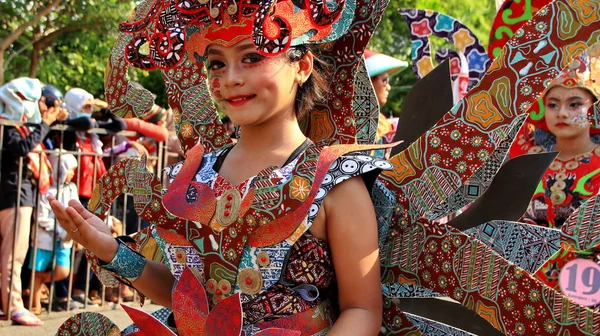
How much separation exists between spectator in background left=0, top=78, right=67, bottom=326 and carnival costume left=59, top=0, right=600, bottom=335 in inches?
124

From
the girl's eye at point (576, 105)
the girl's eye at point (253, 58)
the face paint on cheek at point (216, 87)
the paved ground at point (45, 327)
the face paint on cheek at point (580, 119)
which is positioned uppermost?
the girl's eye at point (253, 58)

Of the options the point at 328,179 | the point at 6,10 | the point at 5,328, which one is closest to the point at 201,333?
the point at 328,179

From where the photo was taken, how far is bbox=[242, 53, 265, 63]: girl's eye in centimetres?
206

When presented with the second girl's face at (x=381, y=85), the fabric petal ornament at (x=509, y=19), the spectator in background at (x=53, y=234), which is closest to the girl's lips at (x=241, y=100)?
the fabric petal ornament at (x=509, y=19)

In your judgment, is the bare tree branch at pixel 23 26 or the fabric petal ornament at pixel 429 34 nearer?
the fabric petal ornament at pixel 429 34

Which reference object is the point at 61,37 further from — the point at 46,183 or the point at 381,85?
the point at 381,85

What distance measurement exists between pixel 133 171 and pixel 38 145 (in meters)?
3.21

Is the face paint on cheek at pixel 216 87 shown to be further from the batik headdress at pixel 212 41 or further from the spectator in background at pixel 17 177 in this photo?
the spectator in background at pixel 17 177

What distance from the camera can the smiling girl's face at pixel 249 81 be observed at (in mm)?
2061

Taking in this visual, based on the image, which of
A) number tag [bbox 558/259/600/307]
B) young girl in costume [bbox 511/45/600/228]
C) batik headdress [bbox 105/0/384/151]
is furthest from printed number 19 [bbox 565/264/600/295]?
batik headdress [bbox 105/0/384/151]

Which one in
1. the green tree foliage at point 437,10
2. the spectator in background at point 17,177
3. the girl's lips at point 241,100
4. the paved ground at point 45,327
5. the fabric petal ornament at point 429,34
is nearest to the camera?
the girl's lips at point 241,100

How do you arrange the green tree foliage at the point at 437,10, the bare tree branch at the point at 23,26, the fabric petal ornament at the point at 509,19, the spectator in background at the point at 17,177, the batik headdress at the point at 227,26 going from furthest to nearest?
the green tree foliage at the point at 437,10 → the bare tree branch at the point at 23,26 → the spectator in background at the point at 17,177 → the fabric petal ornament at the point at 509,19 → the batik headdress at the point at 227,26

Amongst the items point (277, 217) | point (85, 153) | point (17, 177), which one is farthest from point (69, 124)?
point (277, 217)

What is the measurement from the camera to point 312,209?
Result: 1989mm
